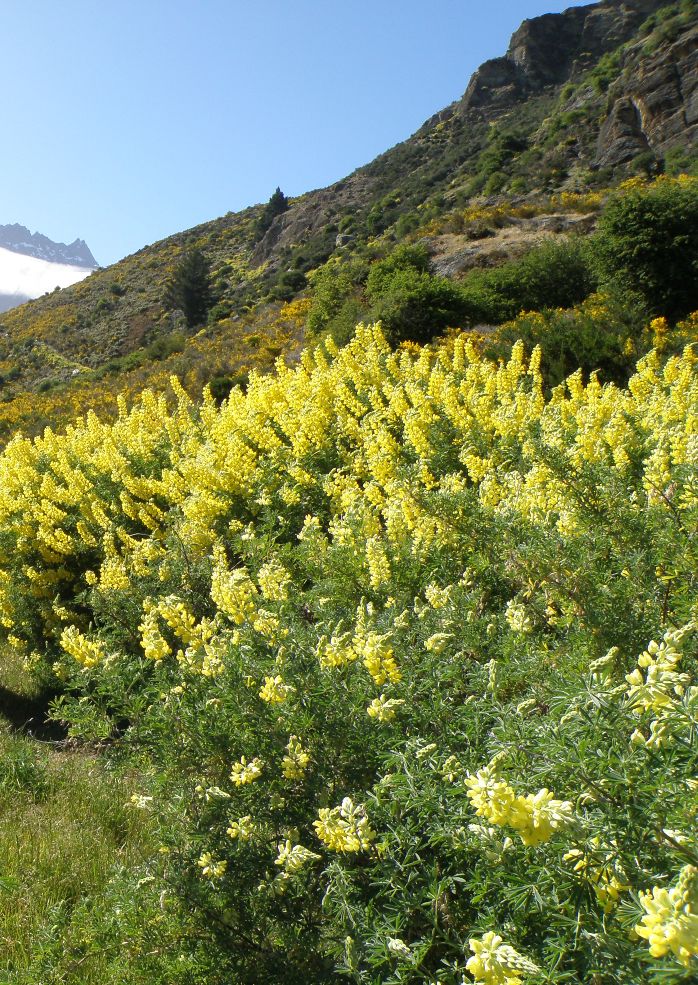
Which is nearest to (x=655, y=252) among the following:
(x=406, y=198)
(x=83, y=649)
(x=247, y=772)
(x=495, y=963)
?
(x=83, y=649)

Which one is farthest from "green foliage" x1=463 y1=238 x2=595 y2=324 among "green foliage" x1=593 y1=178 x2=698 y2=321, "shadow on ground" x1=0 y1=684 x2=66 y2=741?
"shadow on ground" x1=0 y1=684 x2=66 y2=741

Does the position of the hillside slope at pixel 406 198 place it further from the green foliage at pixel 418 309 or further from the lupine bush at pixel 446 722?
the lupine bush at pixel 446 722

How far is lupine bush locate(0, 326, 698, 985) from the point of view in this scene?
1.21m

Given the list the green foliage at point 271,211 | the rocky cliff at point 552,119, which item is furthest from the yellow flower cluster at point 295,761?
the green foliage at point 271,211

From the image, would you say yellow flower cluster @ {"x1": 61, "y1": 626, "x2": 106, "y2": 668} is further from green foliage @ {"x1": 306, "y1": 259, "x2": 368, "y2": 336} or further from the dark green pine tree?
the dark green pine tree

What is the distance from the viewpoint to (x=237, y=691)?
7.68 feet

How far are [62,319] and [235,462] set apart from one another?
40.7 metres

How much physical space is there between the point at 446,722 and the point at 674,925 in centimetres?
127

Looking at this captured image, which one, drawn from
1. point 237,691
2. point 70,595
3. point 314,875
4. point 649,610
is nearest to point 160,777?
point 237,691

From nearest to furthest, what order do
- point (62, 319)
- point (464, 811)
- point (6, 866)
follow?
1. point (464, 811)
2. point (6, 866)
3. point (62, 319)

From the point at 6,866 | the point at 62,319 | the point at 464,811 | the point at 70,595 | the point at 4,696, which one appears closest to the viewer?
the point at 464,811

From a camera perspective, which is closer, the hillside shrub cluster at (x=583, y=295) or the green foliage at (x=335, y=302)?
the hillside shrub cluster at (x=583, y=295)

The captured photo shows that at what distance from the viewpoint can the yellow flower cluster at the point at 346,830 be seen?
1615 mm

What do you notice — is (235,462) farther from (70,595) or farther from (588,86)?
(588,86)
